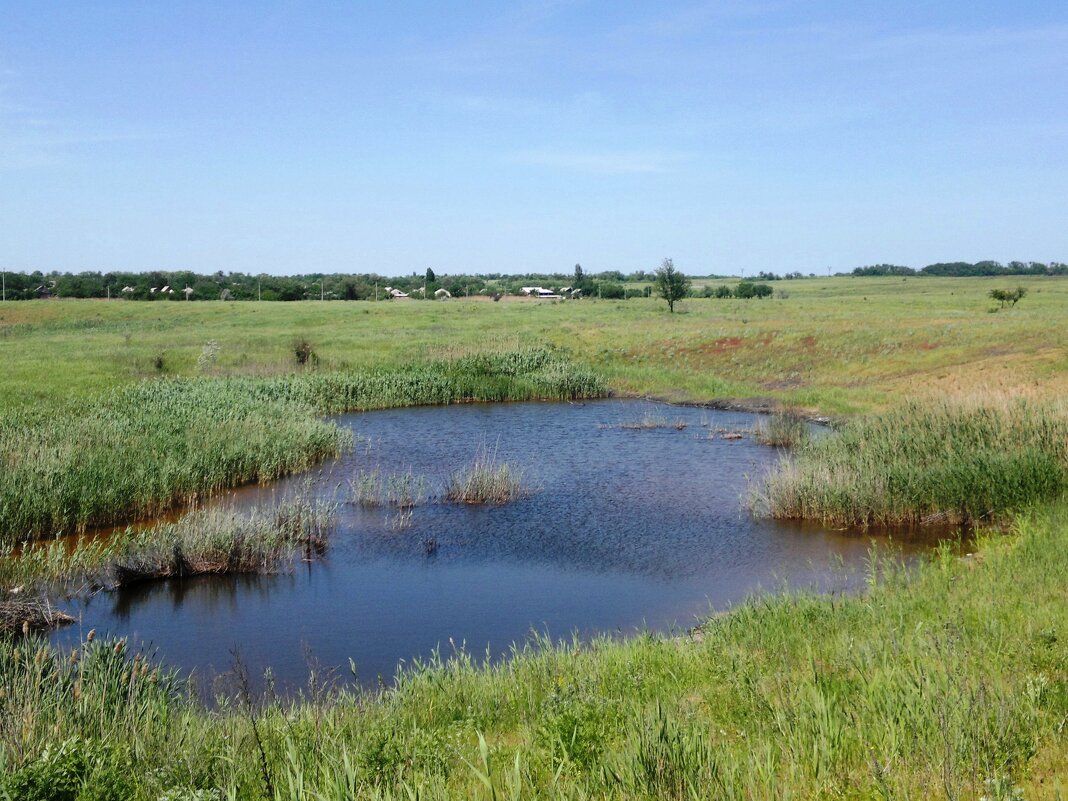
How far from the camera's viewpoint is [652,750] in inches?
174

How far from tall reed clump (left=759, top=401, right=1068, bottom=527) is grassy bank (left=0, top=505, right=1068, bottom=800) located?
5.84 metres

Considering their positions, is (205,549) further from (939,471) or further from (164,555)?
(939,471)

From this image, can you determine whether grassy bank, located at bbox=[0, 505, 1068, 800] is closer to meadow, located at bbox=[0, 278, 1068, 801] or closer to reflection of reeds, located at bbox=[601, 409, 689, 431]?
meadow, located at bbox=[0, 278, 1068, 801]

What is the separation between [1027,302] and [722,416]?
49.0m

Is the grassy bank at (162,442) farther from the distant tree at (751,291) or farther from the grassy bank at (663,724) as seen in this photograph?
the distant tree at (751,291)

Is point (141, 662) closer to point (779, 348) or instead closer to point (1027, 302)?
point (779, 348)

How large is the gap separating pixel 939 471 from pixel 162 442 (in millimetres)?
15888

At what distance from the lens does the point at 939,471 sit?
14.6 meters

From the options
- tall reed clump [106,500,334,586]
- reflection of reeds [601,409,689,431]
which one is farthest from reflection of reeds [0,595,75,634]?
reflection of reeds [601,409,689,431]

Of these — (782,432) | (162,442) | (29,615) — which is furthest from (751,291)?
(29,615)

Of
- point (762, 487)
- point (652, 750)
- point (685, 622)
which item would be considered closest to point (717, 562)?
point (685, 622)

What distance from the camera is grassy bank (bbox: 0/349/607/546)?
15.1 metres

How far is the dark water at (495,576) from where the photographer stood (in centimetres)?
1087

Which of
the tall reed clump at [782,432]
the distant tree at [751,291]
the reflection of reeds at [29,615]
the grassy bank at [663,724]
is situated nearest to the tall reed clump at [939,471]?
the tall reed clump at [782,432]
